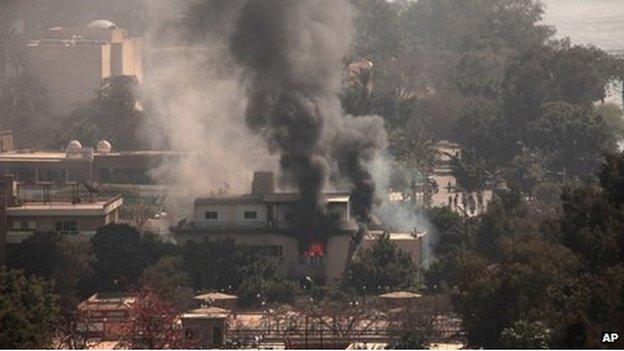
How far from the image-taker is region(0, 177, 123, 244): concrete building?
6500cm

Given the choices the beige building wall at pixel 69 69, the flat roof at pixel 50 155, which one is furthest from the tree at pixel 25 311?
the beige building wall at pixel 69 69

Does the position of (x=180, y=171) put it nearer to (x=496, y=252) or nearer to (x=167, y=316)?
(x=496, y=252)

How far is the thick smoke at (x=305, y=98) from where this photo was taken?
69.8 metres

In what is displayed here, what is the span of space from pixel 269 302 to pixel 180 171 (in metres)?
20.2

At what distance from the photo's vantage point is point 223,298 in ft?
197

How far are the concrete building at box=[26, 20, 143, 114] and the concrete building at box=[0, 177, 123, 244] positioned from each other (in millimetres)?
35217

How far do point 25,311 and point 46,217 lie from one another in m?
14.8

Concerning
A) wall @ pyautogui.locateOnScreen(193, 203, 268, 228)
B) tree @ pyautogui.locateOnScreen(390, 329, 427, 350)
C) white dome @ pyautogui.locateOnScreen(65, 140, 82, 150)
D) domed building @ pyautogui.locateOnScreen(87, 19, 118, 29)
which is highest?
domed building @ pyautogui.locateOnScreen(87, 19, 118, 29)

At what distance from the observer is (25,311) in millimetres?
51688

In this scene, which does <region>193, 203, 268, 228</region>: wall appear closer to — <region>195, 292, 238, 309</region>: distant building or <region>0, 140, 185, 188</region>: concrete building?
<region>195, 292, 238, 309</region>: distant building

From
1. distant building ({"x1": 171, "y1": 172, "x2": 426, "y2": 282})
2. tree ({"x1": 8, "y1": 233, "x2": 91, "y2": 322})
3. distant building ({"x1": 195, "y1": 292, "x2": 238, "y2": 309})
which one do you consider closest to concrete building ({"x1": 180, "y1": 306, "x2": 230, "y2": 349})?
distant building ({"x1": 195, "y1": 292, "x2": 238, "y2": 309})

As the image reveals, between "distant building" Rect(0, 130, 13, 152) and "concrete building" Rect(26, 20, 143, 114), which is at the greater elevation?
"concrete building" Rect(26, 20, 143, 114)

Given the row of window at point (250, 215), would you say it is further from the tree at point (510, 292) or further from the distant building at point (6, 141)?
the distant building at point (6, 141)

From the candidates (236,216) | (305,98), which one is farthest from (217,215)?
(305,98)
